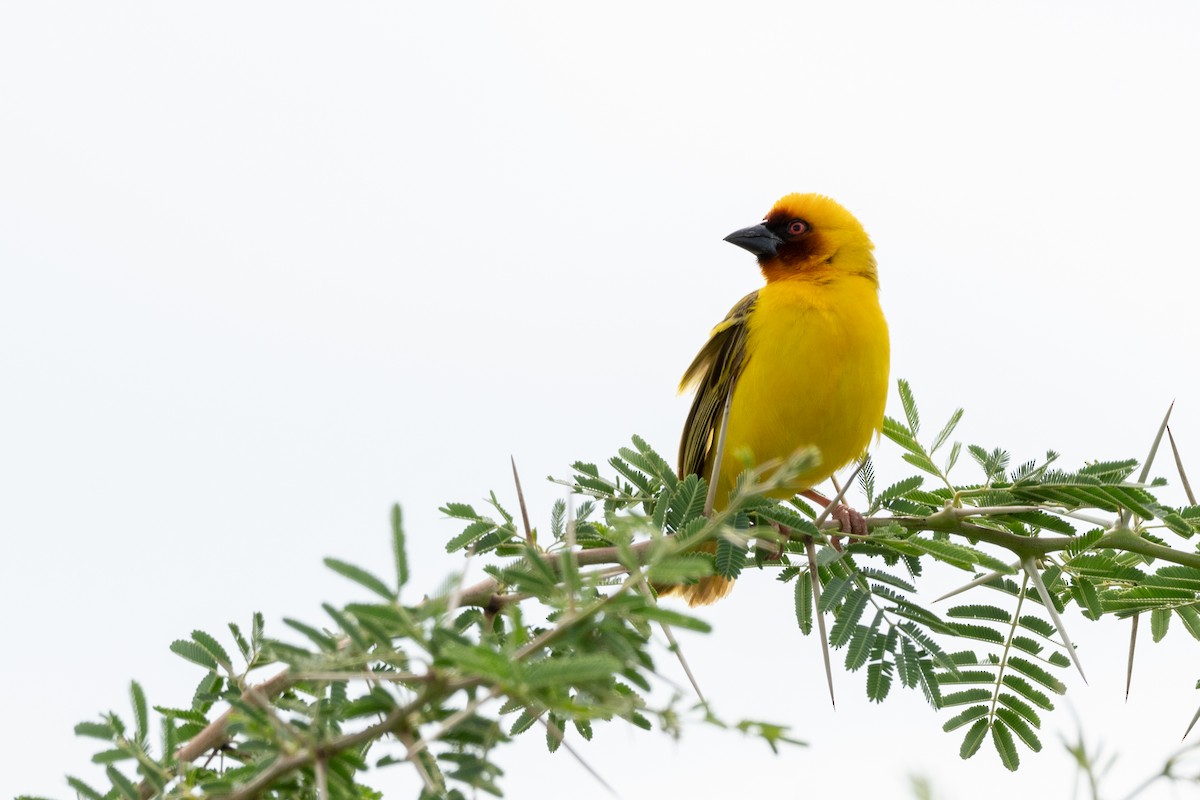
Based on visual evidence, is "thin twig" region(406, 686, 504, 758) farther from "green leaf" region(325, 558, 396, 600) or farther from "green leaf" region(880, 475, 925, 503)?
"green leaf" region(880, 475, 925, 503)

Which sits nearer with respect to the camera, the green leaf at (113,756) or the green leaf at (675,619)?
the green leaf at (675,619)

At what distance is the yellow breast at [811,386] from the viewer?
479cm

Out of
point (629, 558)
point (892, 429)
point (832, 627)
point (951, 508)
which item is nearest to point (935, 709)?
point (832, 627)

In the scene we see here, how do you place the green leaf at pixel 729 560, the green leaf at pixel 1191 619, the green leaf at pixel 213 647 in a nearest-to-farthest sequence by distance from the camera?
the green leaf at pixel 213 647 → the green leaf at pixel 729 560 → the green leaf at pixel 1191 619

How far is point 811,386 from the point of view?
188 inches

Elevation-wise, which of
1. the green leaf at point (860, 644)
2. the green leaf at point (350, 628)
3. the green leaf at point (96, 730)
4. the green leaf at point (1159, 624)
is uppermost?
the green leaf at point (350, 628)

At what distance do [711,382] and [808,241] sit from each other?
0.98 m

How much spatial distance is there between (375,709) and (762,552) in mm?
1924

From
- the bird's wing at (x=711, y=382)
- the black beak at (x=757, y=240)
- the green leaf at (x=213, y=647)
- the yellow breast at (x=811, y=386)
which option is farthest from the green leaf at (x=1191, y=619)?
the black beak at (x=757, y=240)

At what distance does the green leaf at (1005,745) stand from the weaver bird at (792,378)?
1.05m

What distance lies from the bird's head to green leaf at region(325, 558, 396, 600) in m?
3.93

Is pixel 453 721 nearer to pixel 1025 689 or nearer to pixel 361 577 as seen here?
pixel 361 577

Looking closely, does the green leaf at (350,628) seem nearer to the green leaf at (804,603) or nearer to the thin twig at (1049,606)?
the thin twig at (1049,606)

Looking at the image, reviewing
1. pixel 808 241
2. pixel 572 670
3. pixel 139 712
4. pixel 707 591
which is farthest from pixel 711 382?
pixel 572 670
